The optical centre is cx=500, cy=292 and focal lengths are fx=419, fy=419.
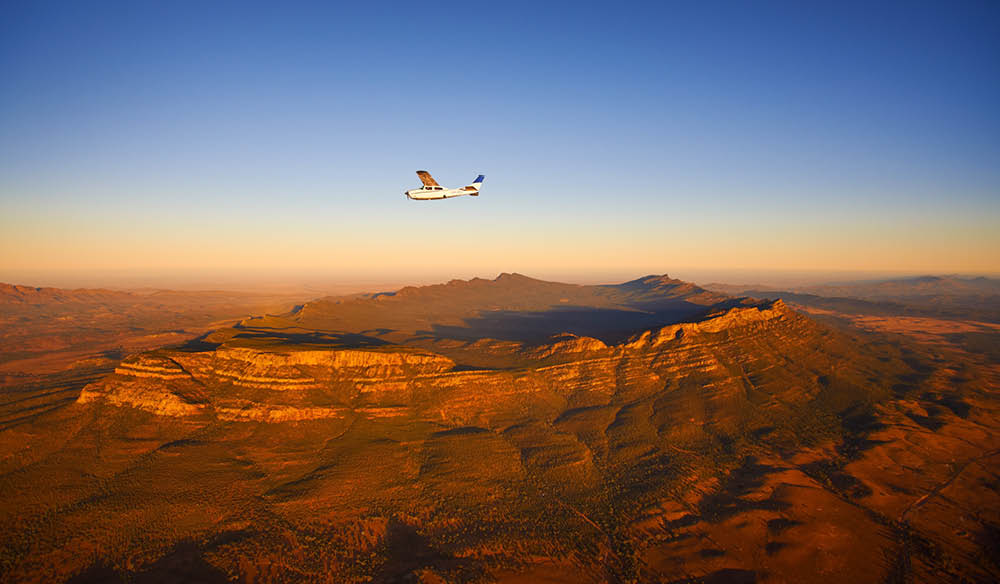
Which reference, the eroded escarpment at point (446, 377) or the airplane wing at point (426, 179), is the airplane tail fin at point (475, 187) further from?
the eroded escarpment at point (446, 377)

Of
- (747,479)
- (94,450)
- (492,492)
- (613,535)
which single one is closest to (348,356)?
(94,450)

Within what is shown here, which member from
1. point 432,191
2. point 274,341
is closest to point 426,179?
point 432,191

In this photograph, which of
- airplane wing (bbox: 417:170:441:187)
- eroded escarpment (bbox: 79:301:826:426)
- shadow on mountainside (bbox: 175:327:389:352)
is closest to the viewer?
airplane wing (bbox: 417:170:441:187)

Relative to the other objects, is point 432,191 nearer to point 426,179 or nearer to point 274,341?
point 426,179

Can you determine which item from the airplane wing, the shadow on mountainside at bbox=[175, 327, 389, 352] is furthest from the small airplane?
the shadow on mountainside at bbox=[175, 327, 389, 352]

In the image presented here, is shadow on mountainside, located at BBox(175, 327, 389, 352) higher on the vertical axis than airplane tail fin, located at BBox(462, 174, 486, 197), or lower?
lower

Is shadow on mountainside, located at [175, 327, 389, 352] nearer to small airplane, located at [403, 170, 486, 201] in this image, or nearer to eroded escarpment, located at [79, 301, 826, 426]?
eroded escarpment, located at [79, 301, 826, 426]
